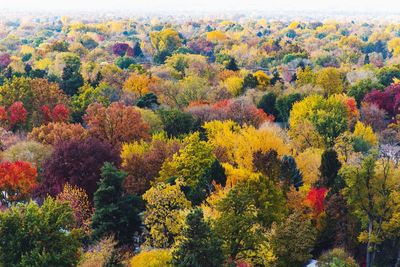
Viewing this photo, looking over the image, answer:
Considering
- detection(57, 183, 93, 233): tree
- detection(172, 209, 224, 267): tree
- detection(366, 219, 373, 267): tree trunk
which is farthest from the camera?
detection(57, 183, 93, 233): tree

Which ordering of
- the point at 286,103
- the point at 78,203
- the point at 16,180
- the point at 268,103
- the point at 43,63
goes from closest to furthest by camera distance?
the point at 78,203 → the point at 16,180 → the point at 286,103 → the point at 268,103 → the point at 43,63

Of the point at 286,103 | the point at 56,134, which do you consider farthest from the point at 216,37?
the point at 56,134

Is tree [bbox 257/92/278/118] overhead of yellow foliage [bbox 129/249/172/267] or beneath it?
beneath

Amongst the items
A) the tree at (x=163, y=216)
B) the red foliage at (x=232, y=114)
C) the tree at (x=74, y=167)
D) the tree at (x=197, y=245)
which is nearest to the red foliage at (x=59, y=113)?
the red foliage at (x=232, y=114)

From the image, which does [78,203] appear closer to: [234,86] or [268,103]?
[268,103]

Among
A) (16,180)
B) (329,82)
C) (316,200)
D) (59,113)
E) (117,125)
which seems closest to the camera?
(316,200)

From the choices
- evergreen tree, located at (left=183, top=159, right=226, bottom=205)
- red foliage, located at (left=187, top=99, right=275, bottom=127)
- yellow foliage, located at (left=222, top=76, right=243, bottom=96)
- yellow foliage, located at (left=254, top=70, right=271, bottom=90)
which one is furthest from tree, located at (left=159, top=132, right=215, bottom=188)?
yellow foliage, located at (left=254, top=70, right=271, bottom=90)

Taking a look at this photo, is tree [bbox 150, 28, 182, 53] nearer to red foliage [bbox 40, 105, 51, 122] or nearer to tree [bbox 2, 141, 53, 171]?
red foliage [bbox 40, 105, 51, 122]
